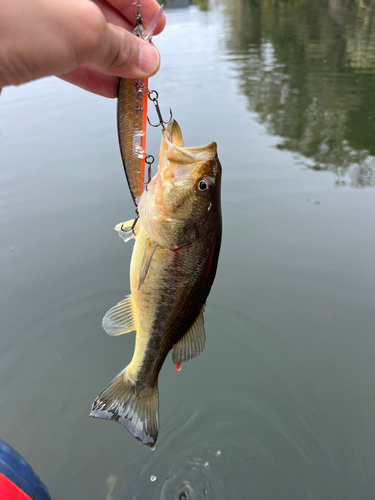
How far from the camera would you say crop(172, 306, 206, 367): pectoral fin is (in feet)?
6.36

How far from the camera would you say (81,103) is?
9242 millimetres

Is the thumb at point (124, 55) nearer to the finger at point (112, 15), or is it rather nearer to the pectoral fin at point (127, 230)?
the finger at point (112, 15)

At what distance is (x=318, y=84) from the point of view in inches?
396

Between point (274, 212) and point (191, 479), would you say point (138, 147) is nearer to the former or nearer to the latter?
point (191, 479)

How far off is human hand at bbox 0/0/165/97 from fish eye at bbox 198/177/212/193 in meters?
0.52

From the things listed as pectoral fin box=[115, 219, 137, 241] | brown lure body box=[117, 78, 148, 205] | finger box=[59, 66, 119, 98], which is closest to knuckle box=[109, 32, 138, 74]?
brown lure body box=[117, 78, 148, 205]

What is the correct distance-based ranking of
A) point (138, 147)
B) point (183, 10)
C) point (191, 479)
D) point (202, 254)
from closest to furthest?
point (138, 147)
point (202, 254)
point (191, 479)
point (183, 10)

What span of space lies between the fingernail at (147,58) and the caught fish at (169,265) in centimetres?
25

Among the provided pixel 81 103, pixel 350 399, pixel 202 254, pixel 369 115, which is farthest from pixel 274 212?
pixel 81 103

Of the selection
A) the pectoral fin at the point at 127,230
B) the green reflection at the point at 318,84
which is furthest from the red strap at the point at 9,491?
the green reflection at the point at 318,84

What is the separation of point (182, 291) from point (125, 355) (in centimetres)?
202

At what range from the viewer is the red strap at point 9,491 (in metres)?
1.84

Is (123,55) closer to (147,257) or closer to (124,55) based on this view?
(124,55)

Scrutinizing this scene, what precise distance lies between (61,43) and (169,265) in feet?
3.31
